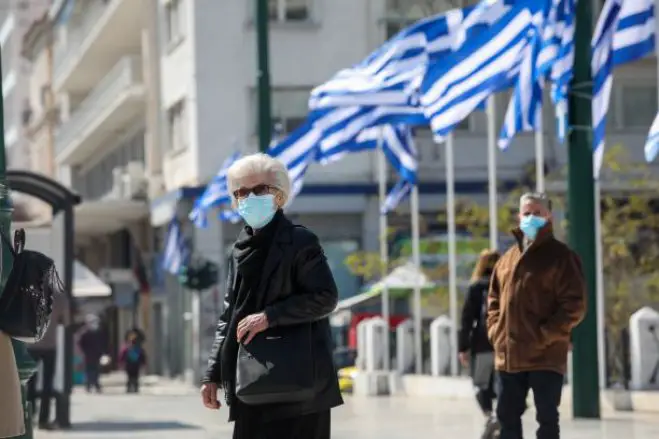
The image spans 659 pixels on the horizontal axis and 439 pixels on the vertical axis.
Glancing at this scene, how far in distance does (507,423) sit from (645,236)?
2199 centimetres

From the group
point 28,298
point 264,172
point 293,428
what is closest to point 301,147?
point 264,172

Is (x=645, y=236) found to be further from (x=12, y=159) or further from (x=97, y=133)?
(x=12, y=159)

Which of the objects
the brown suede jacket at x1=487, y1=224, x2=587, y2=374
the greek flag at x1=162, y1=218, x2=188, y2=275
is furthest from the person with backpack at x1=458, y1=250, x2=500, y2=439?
the greek flag at x1=162, y1=218, x2=188, y2=275

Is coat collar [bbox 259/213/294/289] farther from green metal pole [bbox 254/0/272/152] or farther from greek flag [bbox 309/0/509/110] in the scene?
green metal pole [bbox 254/0/272/152]

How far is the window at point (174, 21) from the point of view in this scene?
1820 inches

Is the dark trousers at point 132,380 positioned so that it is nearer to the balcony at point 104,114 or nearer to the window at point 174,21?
the window at point 174,21

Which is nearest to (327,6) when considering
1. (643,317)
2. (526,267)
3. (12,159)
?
(643,317)

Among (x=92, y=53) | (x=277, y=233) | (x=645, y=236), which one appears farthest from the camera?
(x=92, y=53)

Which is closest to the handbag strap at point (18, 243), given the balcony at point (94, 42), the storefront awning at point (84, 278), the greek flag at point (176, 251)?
the storefront awning at point (84, 278)

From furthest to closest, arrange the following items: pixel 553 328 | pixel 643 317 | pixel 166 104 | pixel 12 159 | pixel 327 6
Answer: pixel 12 159
pixel 166 104
pixel 327 6
pixel 643 317
pixel 553 328

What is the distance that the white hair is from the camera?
8.29m

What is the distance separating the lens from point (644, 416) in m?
19.5

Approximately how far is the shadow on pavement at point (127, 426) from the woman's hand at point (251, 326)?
13104mm

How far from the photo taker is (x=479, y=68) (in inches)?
771
